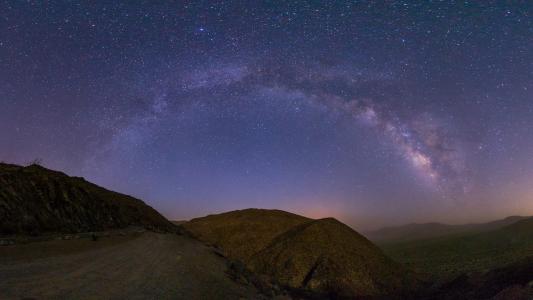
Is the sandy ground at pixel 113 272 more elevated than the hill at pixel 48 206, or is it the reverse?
the hill at pixel 48 206

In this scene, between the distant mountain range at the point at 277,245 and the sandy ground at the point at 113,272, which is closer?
the sandy ground at the point at 113,272

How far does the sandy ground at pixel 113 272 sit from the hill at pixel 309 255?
47.6ft

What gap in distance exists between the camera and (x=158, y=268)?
2052 centimetres

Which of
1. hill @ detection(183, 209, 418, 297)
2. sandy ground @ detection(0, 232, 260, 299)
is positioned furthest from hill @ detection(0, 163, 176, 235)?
hill @ detection(183, 209, 418, 297)

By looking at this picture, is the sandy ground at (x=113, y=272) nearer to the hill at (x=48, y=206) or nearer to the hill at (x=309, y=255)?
the hill at (x=48, y=206)

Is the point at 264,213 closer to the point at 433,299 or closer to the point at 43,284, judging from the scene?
the point at 433,299

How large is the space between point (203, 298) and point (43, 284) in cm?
748

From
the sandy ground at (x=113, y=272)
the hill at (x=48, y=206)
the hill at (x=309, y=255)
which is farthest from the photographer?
the hill at (x=309, y=255)

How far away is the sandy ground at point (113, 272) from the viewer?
14.7m

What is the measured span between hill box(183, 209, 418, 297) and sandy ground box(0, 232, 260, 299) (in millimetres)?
14506

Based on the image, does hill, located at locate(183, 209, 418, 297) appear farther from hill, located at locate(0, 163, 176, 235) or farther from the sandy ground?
the sandy ground

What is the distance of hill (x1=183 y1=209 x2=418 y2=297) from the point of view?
1727 inches

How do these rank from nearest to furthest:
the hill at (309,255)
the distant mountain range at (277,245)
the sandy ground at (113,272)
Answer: the sandy ground at (113,272)
the distant mountain range at (277,245)
the hill at (309,255)

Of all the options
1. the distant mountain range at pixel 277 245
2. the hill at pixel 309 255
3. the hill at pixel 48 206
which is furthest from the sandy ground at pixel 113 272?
the hill at pixel 309 255
